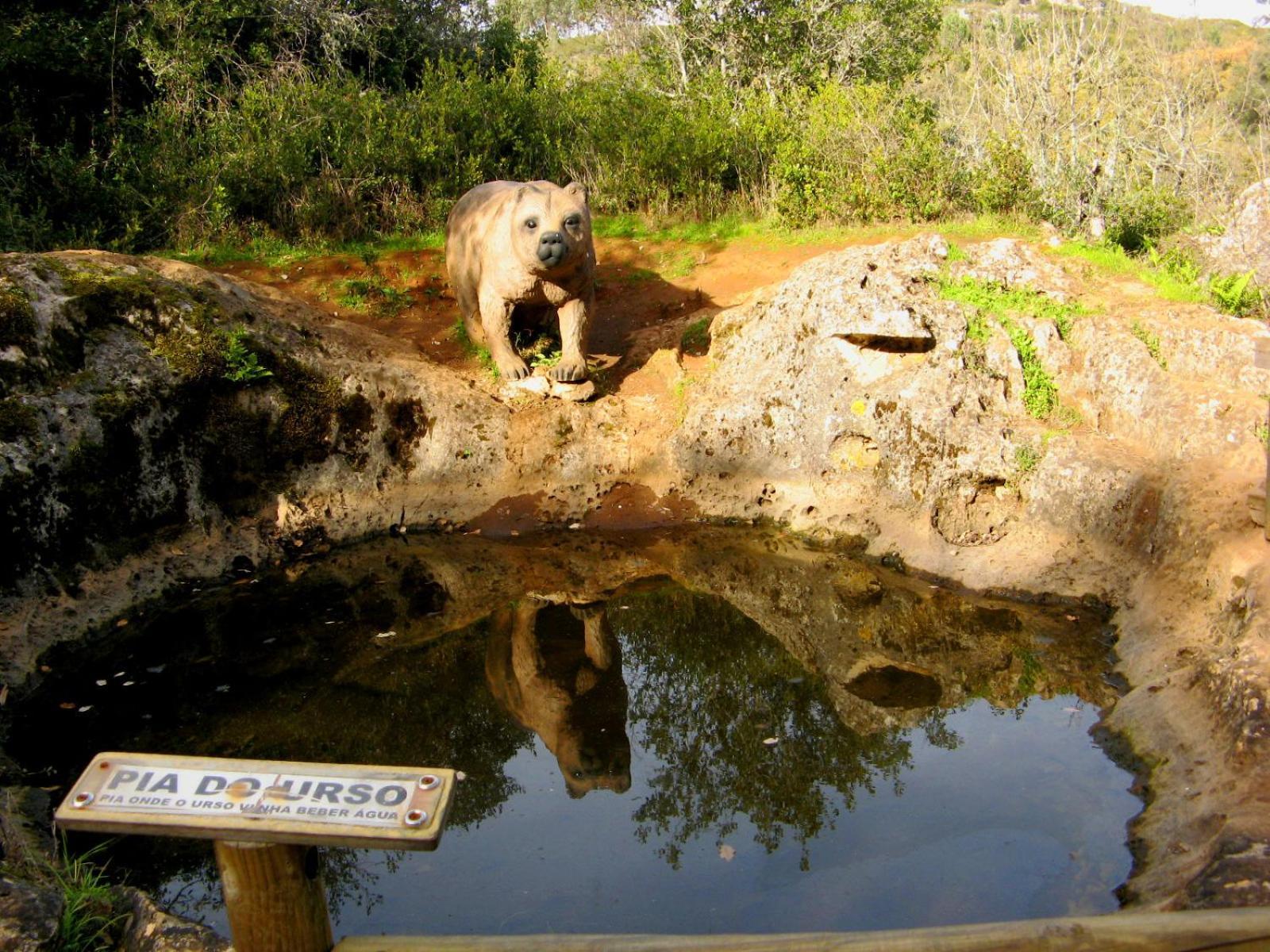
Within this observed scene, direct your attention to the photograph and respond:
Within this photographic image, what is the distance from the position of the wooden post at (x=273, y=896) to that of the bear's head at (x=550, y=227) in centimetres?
628

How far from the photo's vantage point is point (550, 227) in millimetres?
8789

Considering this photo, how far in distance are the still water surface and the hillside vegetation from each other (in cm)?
687

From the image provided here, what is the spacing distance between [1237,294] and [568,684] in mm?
6824

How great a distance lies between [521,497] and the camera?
9352mm

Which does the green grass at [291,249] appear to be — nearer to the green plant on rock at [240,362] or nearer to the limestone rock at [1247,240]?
the green plant on rock at [240,362]

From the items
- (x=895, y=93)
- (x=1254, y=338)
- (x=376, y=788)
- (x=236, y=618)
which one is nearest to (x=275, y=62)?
(x=895, y=93)

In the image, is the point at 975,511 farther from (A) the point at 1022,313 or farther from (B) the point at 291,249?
(B) the point at 291,249

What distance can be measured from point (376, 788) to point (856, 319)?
6858 mm

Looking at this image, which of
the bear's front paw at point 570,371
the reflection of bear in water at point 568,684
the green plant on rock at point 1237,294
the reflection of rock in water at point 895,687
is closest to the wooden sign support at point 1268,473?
the reflection of rock in water at point 895,687

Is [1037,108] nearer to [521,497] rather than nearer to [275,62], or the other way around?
[521,497]

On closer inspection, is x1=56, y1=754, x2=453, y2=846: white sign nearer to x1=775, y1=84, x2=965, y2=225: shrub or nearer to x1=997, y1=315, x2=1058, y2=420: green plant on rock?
x1=997, y1=315, x2=1058, y2=420: green plant on rock

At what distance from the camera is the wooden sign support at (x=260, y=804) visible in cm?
281

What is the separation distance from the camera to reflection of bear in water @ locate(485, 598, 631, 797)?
5902mm

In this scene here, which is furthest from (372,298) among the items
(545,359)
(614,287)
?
(545,359)
